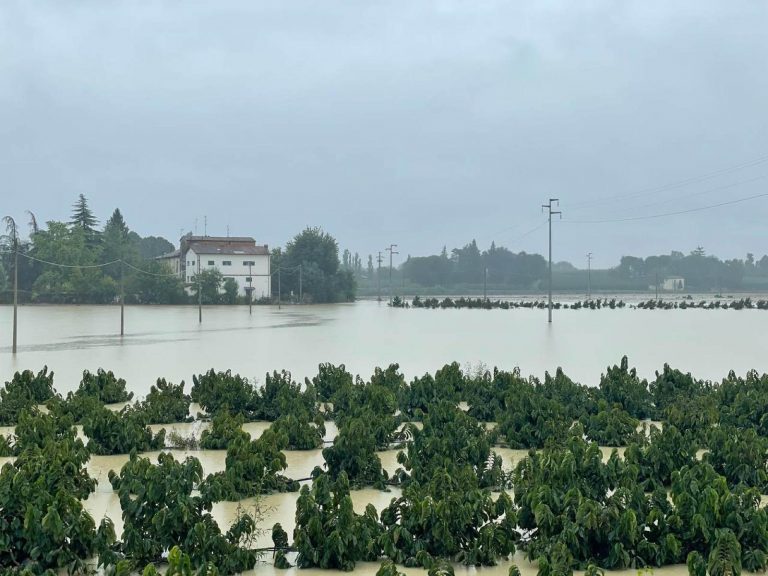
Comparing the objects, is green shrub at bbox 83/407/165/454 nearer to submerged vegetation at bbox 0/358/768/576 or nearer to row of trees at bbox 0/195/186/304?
submerged vegetation at bbox 0/358/768/576

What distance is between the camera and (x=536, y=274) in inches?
5709

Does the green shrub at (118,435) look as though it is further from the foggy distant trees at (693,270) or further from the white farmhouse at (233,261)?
the foggy distant trees at (693,270)

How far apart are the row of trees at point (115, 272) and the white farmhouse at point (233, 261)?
1665 millimetres

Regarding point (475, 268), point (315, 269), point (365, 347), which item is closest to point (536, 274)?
point (475, 268)

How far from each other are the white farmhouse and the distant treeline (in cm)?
4782

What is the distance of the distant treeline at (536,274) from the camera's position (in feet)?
447

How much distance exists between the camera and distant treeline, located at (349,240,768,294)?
136 meters

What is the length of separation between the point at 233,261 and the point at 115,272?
32.4 feet

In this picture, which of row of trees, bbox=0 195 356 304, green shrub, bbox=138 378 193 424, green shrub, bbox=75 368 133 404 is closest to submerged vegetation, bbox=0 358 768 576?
green shrub, bbox=138 378 193 424

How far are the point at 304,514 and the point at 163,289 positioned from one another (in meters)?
66.0

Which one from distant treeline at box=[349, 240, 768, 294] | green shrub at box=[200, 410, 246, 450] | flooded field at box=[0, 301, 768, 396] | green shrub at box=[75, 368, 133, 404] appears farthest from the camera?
distant treeline at box=[349, 240, 768, 294]

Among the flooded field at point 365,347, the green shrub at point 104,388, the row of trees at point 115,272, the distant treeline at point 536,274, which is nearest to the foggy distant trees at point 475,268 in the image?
the distant treeline at point 536,274

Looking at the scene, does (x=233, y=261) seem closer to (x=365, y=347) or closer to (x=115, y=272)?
(x=115, y=272)

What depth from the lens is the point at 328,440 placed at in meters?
11.8
